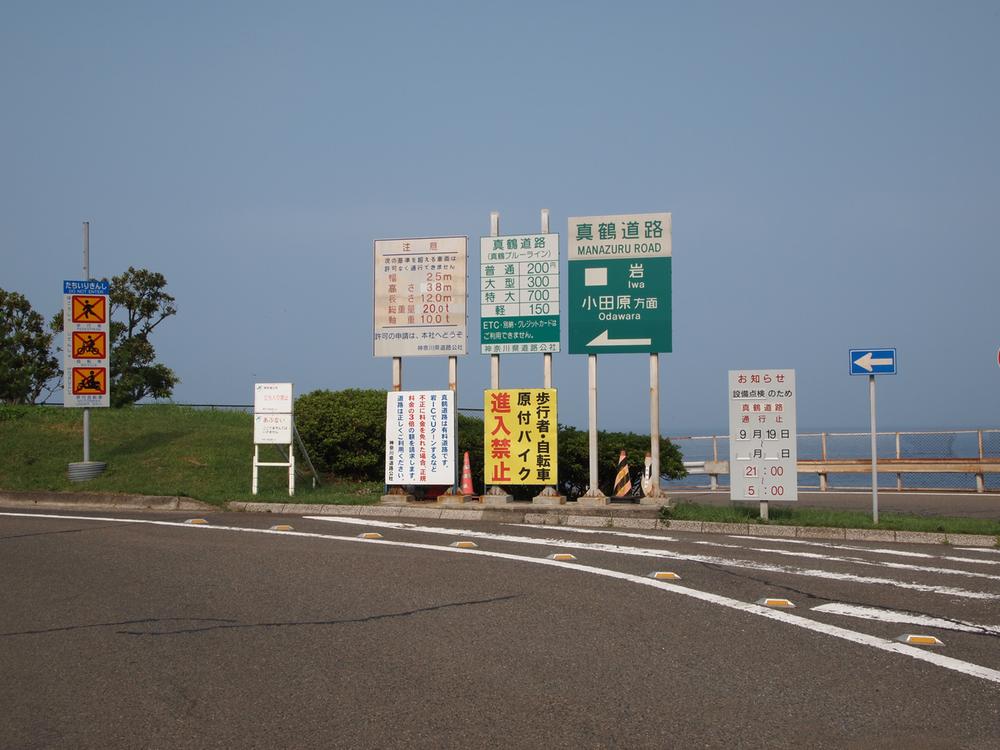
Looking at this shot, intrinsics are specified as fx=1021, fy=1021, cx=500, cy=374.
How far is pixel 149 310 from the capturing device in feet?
128

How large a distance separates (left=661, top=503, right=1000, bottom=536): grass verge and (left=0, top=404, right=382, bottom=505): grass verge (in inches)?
219

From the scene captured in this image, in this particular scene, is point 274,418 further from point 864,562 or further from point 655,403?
point 864,562

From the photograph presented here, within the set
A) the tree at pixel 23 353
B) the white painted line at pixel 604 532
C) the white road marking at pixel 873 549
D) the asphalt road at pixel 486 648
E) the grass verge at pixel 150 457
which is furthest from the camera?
the tree at pixel 23 353

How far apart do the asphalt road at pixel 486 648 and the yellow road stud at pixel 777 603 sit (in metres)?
0.12

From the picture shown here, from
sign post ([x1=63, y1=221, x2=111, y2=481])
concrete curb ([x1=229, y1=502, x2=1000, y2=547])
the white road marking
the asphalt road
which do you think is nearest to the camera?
the asphalt road

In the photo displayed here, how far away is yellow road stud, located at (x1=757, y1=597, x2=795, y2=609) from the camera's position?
8.83 m

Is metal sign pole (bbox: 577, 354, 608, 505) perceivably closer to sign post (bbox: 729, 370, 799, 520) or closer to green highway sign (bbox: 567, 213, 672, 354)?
green highway sign (bbox: 567, 213, 672, 354)

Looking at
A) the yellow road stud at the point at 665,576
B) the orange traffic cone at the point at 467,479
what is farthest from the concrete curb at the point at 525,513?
the yellow road stud at the point at 665,576

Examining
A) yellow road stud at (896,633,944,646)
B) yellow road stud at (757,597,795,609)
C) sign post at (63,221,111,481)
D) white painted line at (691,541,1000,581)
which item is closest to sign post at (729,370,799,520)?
white painted line at (691,541,1000,581)

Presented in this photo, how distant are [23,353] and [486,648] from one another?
3604 centimetres

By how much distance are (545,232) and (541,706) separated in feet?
42.6

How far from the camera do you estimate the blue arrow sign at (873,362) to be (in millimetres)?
15445

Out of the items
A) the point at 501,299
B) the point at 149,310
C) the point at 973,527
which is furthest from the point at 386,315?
the point at 149,310

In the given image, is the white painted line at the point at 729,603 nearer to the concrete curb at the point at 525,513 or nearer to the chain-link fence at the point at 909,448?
the concrete curb at the point at 525,513
